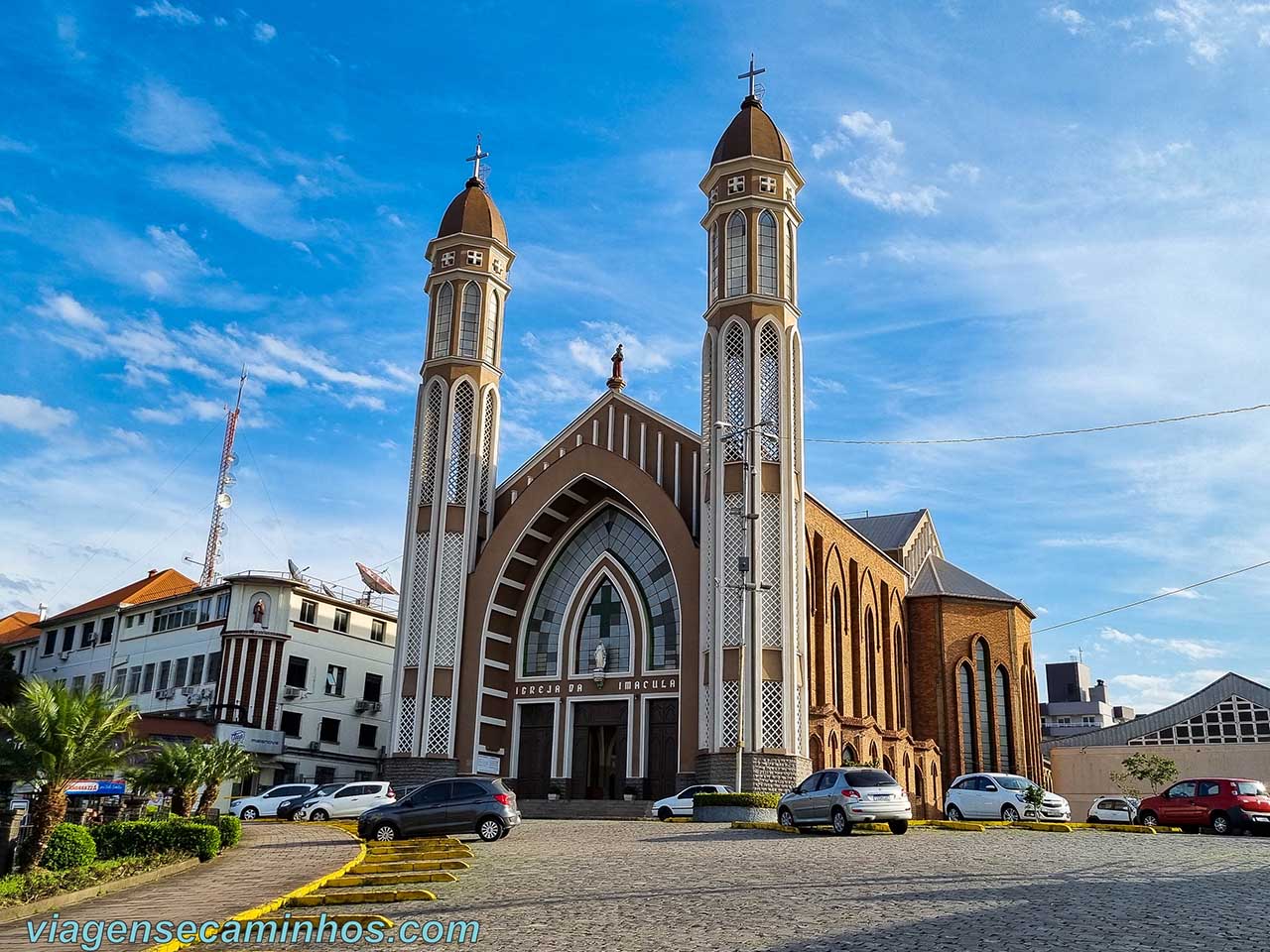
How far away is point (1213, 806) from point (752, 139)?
969 inches

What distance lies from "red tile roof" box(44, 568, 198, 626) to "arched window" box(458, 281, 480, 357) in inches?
876

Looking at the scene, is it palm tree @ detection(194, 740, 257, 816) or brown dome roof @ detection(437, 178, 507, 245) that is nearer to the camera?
palm tree @ detection(194, 740, 257, 816)

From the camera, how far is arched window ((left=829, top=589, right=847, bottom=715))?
139 feet

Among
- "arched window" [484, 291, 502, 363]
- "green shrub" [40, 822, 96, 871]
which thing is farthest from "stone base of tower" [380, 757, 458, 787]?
"green shrub" [40, 822, 96, 871]

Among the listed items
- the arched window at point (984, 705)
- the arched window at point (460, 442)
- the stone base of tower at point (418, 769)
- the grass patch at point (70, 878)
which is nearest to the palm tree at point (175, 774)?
the grass patch at point (70, 878)

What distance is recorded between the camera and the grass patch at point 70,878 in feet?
49.0

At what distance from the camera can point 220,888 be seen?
627 inches

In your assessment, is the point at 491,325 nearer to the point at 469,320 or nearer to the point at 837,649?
the point at 469,320

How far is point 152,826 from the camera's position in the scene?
19.3m

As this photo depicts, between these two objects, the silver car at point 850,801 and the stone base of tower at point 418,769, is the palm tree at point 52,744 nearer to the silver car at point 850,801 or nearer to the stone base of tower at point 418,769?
the silver car at point 850,801

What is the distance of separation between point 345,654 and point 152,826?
113 ft

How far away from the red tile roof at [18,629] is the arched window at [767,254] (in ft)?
146

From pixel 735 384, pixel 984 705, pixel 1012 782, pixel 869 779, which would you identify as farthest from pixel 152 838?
pixel 984 705

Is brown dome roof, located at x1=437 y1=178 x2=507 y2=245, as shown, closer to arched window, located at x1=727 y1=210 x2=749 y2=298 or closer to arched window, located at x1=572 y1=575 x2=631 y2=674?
arched window, located at x1=727 y1=210 x2=749 y2=298
